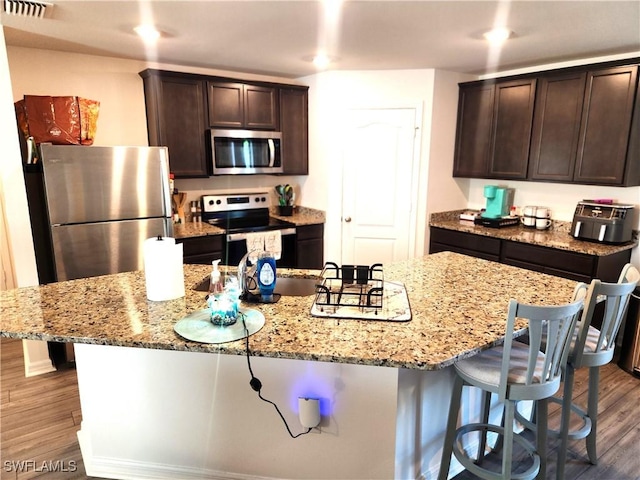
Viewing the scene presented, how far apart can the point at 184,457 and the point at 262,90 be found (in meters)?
3.22

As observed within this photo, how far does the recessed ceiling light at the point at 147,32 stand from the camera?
104 inches

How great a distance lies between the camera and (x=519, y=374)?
5.17ft

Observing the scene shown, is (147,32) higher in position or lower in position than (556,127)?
higher

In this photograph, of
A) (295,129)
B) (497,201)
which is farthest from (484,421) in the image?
(295,129)

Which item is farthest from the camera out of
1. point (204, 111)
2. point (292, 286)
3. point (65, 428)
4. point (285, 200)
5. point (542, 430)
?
point (285, 200)

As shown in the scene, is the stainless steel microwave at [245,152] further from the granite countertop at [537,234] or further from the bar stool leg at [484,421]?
the bar stool leg at [484,421]

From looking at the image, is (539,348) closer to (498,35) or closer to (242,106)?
(498,35)

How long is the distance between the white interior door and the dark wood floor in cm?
196

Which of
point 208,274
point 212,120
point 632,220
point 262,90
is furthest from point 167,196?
point 632,220

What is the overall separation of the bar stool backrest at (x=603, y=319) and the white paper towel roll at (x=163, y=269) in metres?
1.74

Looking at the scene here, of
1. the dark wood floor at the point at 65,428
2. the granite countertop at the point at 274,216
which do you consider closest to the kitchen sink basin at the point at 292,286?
the dark wood floor at the point at 65,428

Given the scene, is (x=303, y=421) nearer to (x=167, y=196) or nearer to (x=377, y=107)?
(x=167, y=196)

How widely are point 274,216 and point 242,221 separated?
44cm

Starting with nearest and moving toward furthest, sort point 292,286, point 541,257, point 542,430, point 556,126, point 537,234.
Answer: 1. point 542,430
2. point 292,286
3. point 541,257
4. point 556,126
5. point 537,234
